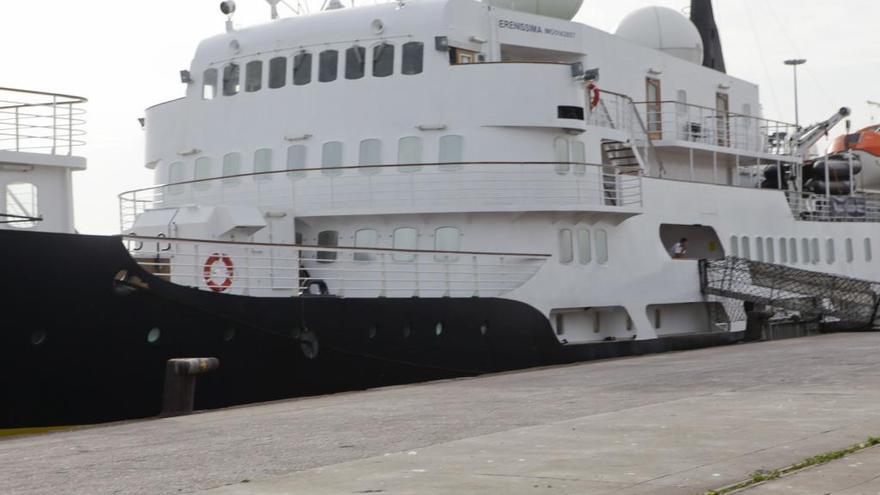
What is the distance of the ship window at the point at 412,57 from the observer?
869 inches

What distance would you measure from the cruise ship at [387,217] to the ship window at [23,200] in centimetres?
3

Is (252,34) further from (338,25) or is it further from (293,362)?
(293,362)

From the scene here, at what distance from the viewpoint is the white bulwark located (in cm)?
2077

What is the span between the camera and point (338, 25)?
74.8 feet

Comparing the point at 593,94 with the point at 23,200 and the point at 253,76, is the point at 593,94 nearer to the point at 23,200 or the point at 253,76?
the point at 253,76

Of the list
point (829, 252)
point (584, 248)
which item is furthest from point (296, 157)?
point (829, 252)

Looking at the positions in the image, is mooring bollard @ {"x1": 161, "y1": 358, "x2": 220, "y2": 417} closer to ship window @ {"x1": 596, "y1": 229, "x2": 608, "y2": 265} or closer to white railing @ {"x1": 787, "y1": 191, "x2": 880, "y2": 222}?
ship window @ {"x1": 596, "y1": 229, "x2": 608, "y2": 265}

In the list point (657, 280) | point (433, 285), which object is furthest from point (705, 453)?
point (657, 280)

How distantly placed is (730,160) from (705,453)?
2181 cm

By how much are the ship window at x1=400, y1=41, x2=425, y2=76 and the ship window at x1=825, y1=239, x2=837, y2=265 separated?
48.8 ft

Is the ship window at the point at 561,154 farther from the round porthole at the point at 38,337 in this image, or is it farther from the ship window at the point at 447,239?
the round porthole at the point at 38,337

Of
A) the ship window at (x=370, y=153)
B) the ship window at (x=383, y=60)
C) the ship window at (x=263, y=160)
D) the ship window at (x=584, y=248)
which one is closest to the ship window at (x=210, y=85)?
the ship window at (x=263, y=160)

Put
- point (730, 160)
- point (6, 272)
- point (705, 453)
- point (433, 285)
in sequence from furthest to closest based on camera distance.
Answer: point (730, 160)
point (433, 285)
point (6, 272)
point (705, 453)

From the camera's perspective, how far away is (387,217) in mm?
21281
